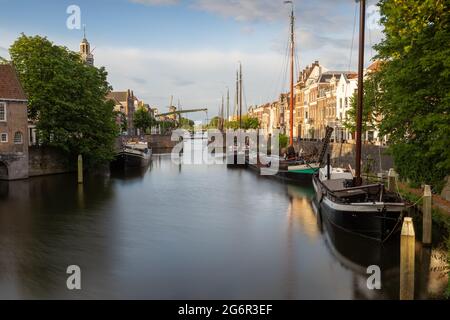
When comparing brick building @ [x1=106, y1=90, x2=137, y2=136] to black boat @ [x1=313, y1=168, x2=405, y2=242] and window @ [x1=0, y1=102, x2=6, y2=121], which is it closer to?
window @ [x1=0, y1=102, x2=6, y2=121]

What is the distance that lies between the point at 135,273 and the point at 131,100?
14903 centimetres

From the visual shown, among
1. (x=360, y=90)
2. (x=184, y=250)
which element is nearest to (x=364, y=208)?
(x=360, y=90)

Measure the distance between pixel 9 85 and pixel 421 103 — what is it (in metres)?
38.8

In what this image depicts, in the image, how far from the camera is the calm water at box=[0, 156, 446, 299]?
52.6ft

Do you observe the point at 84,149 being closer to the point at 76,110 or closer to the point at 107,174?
the point at 76,110

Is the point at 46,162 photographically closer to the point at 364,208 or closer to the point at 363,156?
the point at 363,156

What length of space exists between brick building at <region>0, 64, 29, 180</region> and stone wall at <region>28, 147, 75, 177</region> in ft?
7.80

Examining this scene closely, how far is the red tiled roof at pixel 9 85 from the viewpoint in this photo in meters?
42.9

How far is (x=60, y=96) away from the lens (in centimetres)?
4772

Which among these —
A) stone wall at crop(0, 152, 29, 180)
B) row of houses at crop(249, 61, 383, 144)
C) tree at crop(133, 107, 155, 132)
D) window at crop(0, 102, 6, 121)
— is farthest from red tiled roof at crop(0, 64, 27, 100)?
tree at crop(133, 107, 155, 132)

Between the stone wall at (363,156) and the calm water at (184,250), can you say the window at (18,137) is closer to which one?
the calm water at (184,250)

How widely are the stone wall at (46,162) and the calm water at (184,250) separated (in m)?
9.57

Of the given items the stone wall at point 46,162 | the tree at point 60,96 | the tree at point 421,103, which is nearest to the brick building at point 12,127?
the stone wall at point 46,162

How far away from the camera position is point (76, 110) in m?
48.4
